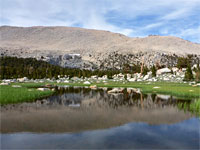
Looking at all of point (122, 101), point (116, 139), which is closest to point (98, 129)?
point (116, 139)

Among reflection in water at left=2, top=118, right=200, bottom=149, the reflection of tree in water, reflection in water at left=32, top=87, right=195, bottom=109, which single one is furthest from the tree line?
reflection in water at left=2, top=118, right=200, bottom=149

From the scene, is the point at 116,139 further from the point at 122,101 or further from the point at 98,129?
the point at 122,101

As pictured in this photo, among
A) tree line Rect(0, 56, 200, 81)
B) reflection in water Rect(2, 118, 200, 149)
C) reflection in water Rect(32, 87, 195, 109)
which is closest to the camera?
reflection in water Rect(2, 118, 200, 149)

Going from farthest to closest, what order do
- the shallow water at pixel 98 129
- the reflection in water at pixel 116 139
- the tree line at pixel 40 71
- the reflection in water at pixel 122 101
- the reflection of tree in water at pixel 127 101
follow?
the tree line at pixel 40 71, the reflection in water at pixel 122 101, the reflection of tree in water at pixel 127 101, the shallow water at pixel 98 129, the reflection in water at pixel 116 139

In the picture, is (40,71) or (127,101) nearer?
(127,101)

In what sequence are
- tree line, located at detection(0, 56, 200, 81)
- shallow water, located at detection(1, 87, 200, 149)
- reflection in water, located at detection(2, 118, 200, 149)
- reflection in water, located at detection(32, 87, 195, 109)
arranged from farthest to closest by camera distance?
tree line, located at detection(0, 56, 200, 81) → reflection in water, located at detection(32, 87, 195, 109) → shallow water, located at detection(1, 87, 200, 149) → reflection in water, located at detection(2, 118, 200, 149)

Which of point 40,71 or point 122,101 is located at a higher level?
point 40,71

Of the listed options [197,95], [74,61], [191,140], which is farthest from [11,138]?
[74,61]

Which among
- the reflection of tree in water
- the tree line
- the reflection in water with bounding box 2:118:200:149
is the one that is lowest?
the reflection in water with bounding box 2:118:200:149

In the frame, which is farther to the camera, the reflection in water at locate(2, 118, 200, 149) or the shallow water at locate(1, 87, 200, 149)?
the shallow water at locate(1, 87, 200, 149)

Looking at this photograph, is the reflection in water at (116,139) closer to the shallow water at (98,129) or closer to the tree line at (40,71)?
the shallow water at (98,129)

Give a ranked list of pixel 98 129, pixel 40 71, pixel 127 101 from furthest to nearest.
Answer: pixel 40 71, pixel 127 101, pixel 98 129

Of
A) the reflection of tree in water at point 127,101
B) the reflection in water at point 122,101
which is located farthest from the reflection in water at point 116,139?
the reflection in water at point 122,101

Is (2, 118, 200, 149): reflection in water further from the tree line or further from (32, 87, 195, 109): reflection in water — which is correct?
the tree line
